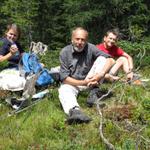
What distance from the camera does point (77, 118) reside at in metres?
7.06

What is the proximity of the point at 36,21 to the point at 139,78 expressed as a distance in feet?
53.1

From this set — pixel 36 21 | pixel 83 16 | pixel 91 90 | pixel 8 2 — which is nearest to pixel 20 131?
pixel 91 90

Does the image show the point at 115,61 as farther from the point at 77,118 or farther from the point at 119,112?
the point at 77,118

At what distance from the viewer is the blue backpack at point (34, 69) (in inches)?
344

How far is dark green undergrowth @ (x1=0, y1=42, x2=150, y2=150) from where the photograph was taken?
21.0ft

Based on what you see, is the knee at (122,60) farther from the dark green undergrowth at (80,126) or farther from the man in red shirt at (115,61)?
the dark green undergrowth at (80,126)

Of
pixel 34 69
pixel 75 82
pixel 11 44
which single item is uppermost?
pixel 11 44

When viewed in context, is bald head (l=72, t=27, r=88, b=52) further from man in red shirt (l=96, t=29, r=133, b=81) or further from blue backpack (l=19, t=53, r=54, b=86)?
man in red shirt (l=96, t=29, r=133, b=81)

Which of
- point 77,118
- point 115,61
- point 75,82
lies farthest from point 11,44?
point 77,118

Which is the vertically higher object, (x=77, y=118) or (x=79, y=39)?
(x=79, y=39)

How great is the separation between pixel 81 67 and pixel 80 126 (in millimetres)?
1611

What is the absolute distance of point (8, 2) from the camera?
2281 cm

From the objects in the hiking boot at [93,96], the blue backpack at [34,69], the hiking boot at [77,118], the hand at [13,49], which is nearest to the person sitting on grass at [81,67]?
the hiking boot at [93,96]

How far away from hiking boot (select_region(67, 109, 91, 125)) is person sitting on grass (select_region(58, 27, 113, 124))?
0.63m
